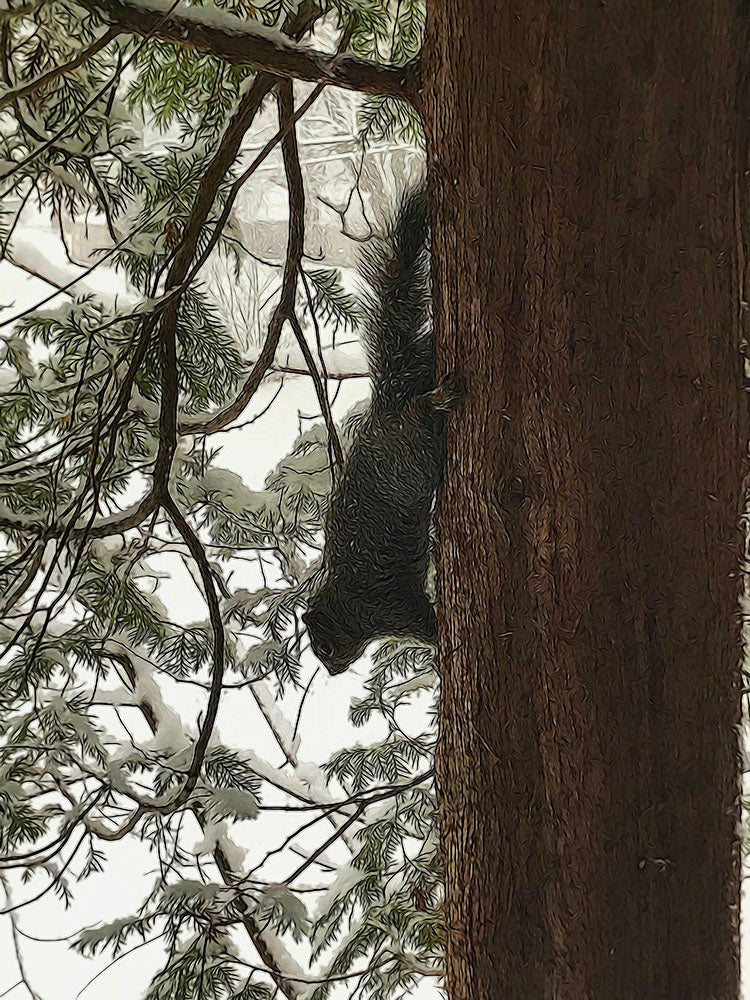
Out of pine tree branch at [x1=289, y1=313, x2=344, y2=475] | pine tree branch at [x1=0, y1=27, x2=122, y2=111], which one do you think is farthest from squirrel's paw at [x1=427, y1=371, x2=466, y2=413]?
pine tree branch at [x1=0, y1=27, x2=122, y2=111]

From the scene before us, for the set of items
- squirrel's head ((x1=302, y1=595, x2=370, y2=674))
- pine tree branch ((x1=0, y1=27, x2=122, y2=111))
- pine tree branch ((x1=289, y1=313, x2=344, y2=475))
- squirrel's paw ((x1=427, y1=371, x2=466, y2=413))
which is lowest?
squirrel's head ((x1=302, y1=595, x2=370, y2=674))

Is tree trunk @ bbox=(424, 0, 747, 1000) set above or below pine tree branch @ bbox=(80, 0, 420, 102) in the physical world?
below

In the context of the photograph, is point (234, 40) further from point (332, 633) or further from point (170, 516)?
point (332, 633)

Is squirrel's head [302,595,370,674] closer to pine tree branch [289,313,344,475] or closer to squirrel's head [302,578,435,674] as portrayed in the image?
squirrel's head [302,578,435,674]

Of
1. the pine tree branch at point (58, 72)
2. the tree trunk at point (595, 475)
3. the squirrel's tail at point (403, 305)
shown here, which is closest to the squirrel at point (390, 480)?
the squirrel's tail at point (403, 305)

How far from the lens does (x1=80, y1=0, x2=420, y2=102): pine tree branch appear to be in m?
0.70

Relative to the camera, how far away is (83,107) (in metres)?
0.80

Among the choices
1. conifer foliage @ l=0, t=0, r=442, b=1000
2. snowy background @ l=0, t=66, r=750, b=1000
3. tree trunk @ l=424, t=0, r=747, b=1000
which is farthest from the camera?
snowy background @ l=0, t=66, r=750, b=1000

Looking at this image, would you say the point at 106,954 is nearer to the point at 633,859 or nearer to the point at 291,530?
the point at 291,530

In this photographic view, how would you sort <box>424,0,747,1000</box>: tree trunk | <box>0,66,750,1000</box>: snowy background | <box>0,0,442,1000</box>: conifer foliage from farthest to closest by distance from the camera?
<box>0,66,750,1000</box>: snowy background
<box>0,0,442,1000</box>: conifer foliage
<box>424,0,747,1000</box>: tree trunk

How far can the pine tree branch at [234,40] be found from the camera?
27.6 inches

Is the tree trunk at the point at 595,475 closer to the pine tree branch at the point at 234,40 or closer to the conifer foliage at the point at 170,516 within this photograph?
the pine tree branch at the point at 234,40

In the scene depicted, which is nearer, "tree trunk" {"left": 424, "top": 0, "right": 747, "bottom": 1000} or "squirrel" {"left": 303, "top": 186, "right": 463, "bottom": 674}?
"tree trunk" {"left": 424, "top": 0, "right": 747, "bottom": 1000}

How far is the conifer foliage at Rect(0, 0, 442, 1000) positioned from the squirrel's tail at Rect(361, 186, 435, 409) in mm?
92
